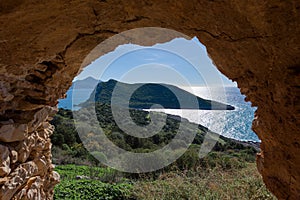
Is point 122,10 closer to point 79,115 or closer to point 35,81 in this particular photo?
point 35,81

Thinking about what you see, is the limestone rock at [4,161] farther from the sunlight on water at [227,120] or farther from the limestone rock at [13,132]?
the sunlight on water at [227,120]

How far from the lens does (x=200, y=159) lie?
6.85 metres

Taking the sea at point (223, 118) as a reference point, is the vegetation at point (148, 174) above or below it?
below

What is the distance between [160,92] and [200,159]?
7.88 feet

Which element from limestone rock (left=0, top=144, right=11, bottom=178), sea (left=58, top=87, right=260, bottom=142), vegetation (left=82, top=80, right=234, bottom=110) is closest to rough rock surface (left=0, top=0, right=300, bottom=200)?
limestone rock (left=0, top=144, right=11, bottom=178)

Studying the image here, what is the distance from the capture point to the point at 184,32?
1587mm

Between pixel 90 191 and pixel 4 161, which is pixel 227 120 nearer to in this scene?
pixel 90 191

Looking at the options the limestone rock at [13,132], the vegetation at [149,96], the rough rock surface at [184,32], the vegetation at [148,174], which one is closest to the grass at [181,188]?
the vegetation at [148,174]

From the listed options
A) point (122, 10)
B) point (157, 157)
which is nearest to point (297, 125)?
point (122, 10)

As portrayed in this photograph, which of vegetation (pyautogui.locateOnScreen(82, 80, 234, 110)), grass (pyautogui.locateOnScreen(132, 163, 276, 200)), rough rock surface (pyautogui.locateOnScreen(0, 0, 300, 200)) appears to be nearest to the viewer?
rough rock surface (pyautogui.locateOnScreen(0, 0, 300, 200))

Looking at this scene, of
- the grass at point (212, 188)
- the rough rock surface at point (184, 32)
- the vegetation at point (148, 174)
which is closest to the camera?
the rough rock surface at point (184, 32)

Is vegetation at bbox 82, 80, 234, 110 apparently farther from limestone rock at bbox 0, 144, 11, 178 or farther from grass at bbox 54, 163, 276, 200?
limestone rock at bbox 0, 144, 11, 178

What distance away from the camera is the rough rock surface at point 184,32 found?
1.14 metres

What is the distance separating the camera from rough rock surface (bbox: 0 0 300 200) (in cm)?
114
